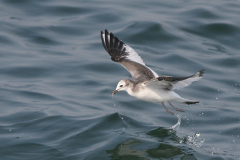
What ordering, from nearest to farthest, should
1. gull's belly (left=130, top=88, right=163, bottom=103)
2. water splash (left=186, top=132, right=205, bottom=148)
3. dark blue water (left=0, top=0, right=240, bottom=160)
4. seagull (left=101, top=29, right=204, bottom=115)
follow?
seagull (left=101, top=29, right=204, bottom=115) → gull's belly (left=130, top=88, right=163, bottom=103) → dark blue water (left=0, top=0, right=240, bottom=160) → water splash (left=186, top=132, right=205, bottom=148)

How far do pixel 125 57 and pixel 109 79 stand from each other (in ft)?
10.0

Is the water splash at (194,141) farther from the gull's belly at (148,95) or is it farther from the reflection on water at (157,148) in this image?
the gull's belly at (148,95)

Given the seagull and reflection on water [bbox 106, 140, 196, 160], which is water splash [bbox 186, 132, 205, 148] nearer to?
reflection on water [bbox 106, 140, 196, 160]

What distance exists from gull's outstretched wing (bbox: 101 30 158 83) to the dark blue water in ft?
5.10

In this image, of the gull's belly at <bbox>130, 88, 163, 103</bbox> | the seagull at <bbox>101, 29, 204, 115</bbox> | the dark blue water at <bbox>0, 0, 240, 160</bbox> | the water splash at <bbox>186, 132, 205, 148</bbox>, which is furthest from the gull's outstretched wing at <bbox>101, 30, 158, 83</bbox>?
the water splash at <bbox>186, 132, 205, 148</bbox>

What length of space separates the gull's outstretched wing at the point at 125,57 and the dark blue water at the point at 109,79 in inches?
61.2

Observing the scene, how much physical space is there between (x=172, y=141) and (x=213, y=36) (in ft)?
27.4

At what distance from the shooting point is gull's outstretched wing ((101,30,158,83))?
396 inches

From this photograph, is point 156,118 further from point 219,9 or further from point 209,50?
point 219,9

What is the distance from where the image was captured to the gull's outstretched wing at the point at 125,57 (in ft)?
33.0

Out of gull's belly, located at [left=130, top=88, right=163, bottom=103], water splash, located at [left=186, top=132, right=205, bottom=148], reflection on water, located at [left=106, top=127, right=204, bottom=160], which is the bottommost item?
water splash, located at [left=186, top=132, right=205, bottom=148]

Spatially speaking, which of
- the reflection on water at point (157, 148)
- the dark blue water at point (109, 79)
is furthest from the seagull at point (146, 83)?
the dark blue water at point (109, 79)

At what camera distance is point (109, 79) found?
13828 millimetres

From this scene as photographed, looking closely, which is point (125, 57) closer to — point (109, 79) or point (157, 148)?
point (157, 148)
